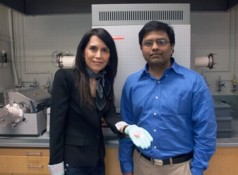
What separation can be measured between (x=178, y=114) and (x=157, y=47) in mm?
340

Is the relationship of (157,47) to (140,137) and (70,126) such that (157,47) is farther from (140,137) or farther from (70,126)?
(70,126)

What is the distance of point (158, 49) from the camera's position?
42.1 inches

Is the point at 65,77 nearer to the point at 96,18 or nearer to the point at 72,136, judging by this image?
the point at 72,136

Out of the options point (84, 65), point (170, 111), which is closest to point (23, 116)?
point (84, 65)

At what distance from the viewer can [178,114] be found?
1.11 meters

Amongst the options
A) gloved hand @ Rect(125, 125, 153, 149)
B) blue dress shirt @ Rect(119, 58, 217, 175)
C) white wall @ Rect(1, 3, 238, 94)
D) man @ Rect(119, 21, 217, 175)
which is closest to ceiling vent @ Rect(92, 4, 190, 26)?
man @ Rect(119, 21, 217, 175)

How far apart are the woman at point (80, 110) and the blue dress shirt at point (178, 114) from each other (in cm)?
13

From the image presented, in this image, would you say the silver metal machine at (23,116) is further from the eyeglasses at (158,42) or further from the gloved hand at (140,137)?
the eyeglasses at (158,42)

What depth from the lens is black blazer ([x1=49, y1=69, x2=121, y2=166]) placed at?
1068 millimetres

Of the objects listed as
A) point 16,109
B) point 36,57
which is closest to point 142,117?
point 16,109

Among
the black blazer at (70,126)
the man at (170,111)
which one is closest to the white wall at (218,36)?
the man at (170,111)

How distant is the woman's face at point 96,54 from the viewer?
1087mm

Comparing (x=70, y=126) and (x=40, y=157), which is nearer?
(x=70, y=126)

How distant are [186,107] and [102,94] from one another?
42 centimetres
